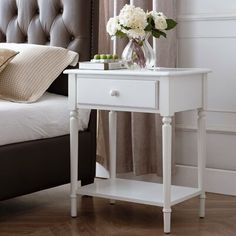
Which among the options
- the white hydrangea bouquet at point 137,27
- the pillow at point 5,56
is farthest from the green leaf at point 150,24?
the pillow at point 5,56

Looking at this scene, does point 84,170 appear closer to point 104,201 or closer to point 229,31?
point 104,201

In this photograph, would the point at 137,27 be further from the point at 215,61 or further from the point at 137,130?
the point at 137,130

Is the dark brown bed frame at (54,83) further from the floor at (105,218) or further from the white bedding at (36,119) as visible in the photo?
the floor at (105,218)

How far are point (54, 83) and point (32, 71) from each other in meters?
0.23

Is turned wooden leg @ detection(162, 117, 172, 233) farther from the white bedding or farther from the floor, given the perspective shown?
the white bedding

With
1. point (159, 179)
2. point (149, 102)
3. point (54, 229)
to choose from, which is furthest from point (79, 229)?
point (159, 179)

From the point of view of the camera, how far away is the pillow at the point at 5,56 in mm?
3318

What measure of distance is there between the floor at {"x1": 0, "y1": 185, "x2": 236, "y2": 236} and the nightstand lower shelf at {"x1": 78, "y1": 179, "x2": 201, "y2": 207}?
0.12 meters

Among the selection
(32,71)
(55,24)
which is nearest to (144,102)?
(32,71)

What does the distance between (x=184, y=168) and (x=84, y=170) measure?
0.58 meters

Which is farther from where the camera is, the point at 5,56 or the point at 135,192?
the point at 5,56

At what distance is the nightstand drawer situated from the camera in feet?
9.38

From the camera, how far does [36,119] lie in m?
3.17

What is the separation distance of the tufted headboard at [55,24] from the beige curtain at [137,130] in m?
0.32
